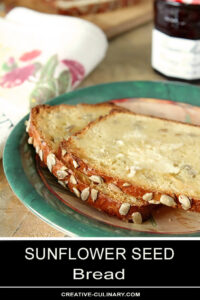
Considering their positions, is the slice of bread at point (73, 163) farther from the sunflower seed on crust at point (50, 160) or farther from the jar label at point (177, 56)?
the jar label at point (177, 56)

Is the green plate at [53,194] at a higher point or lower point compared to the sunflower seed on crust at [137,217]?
higher

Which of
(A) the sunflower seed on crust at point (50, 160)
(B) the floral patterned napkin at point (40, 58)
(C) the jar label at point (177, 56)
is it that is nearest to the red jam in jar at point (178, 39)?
(C) the jar label at point (177, 56)

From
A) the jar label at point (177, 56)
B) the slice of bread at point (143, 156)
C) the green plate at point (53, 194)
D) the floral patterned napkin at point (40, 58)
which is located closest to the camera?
the green plate at point (53, 194)

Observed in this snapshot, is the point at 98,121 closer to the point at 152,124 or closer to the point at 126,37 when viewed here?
the point at 152,124

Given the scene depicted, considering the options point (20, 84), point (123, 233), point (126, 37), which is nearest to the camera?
point (123, 233)

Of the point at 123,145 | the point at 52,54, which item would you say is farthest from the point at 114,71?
the point at 123,145

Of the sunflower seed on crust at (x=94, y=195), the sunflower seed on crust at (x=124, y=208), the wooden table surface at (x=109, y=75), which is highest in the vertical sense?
the sunflower seed on crust at (x=94, y=195)
